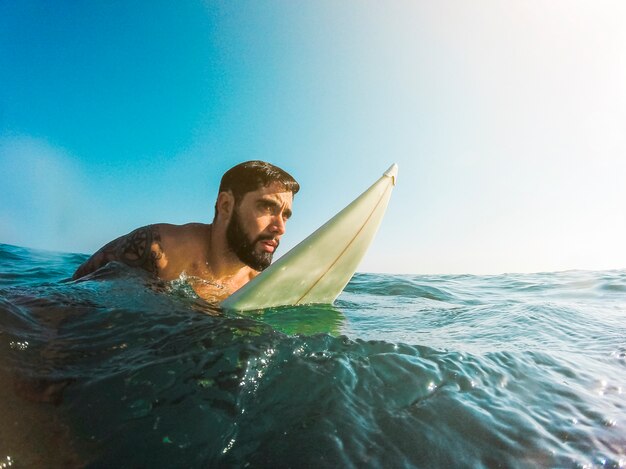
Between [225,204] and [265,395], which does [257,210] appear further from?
[265,395]

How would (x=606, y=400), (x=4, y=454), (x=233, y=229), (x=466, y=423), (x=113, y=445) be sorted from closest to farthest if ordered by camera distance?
(x=4, y=454) → (x=113, y=445) → (x=466, y=423) → (x=606, y=400) → (x=233, y=229)

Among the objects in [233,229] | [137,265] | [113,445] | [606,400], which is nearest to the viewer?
[113,445]

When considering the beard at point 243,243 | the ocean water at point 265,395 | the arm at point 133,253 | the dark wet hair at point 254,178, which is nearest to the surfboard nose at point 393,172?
the dark wet hair at point 254,178

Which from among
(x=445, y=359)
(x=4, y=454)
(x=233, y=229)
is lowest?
(x=4, y=454)

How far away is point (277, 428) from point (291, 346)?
603 mm

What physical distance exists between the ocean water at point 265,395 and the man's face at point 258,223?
1.39 meters

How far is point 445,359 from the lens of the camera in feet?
7.10

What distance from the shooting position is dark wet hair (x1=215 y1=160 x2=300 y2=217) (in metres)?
4.00

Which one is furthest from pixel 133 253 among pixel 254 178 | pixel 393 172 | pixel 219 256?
pixel 393 172

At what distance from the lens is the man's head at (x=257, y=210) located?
13.0 ft

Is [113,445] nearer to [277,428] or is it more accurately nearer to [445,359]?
[277,428]

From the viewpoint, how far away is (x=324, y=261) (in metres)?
4.14

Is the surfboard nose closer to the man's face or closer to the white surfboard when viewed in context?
the white surfboard

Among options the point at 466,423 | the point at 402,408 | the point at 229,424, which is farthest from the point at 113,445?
the point at 466,423
